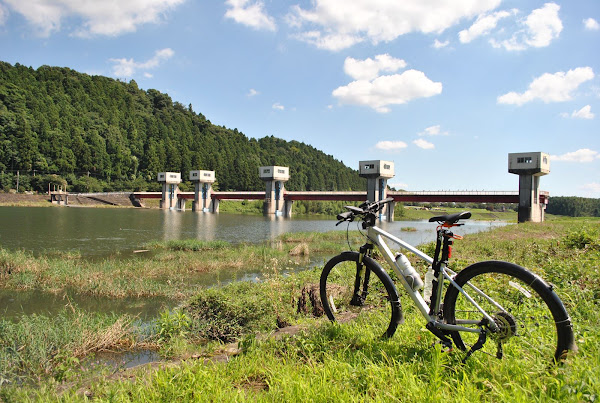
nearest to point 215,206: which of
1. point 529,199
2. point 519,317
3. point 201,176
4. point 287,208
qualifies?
point 201,176

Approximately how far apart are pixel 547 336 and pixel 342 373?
65.4 inches

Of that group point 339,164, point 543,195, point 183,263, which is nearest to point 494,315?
point 183,263

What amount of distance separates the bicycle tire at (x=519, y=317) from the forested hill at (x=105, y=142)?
336ft

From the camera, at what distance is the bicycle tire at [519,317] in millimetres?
2740

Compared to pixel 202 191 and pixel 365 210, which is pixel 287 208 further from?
pixel 365 210

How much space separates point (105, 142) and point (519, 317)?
127192 mm

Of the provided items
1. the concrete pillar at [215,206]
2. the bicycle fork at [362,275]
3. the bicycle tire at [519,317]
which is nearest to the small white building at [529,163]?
the bicycle fork at [362,275]

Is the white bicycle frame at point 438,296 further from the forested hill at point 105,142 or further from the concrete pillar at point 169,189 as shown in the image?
the forested hill at point 105,142

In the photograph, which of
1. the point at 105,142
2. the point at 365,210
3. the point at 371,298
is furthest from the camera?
the point at 105,142

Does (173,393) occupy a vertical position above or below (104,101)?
below

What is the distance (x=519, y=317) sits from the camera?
361 cm

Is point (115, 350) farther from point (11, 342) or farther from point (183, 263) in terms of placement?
point (183, 263)

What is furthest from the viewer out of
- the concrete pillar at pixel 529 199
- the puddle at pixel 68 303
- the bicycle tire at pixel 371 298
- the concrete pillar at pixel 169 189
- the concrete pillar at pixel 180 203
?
the concrete pillar at pixel 180 203

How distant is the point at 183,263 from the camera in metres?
15.1
